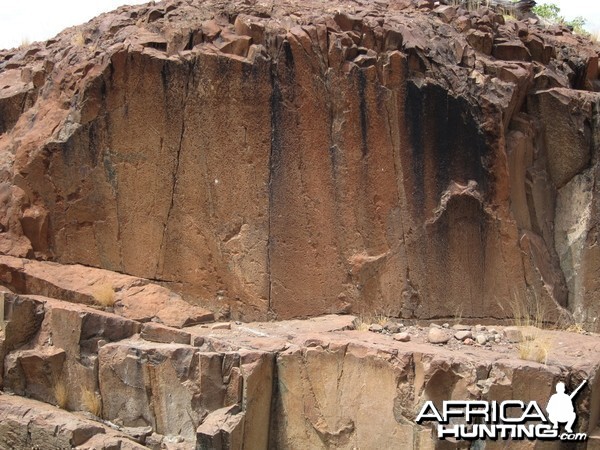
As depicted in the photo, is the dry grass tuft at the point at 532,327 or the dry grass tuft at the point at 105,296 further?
the dry grass tuft at the point at 105,296

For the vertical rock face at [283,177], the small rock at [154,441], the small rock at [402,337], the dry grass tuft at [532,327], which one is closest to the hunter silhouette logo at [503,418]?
the dry grass tuft at [532,327]

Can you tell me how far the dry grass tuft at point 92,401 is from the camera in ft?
25.2

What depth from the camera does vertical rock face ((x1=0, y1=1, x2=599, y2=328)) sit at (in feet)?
28.4

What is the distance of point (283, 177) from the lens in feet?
28.4

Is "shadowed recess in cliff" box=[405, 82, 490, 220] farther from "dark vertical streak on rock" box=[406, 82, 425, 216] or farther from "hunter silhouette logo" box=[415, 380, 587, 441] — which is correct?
"hunter silhouette logo" box=[415, 380, 587, 441]

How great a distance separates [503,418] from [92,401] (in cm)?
400

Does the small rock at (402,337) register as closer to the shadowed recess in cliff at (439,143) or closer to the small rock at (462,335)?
the small rock at (462,335)

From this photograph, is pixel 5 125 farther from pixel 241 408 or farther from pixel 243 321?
pixel 241 408

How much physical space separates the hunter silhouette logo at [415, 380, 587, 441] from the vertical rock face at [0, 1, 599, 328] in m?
2.08

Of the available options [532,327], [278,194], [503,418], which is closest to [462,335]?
[532,327]

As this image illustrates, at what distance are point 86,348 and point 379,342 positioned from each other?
298 cm

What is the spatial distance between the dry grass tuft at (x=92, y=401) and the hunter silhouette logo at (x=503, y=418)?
10.5 ft

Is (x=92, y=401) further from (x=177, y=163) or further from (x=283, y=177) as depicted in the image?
(x=283, y=177)

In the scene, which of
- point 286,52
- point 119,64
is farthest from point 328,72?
point 119,64
